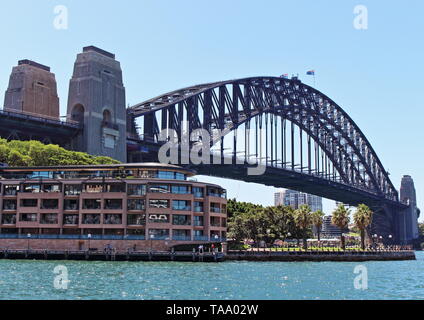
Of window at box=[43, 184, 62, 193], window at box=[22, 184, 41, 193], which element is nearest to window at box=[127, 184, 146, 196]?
window at box=[43, 184, 62, 193]

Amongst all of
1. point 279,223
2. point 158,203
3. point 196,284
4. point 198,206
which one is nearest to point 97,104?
point 158,203

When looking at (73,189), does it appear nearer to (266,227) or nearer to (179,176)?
(179,176)

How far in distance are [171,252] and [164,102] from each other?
78.3m

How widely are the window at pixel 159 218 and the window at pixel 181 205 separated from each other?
2.04 meters

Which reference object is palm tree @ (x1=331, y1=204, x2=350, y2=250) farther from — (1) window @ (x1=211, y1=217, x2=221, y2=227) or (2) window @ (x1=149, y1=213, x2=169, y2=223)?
(2) window @ (x1=149, y1=213, x2=169, y2=223)

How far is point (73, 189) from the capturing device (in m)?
109

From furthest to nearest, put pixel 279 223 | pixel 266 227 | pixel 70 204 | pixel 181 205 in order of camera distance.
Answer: pixel 279 223, pixel 266 227, pixel 70 204, pixel 181 205

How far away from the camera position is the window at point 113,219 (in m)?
106

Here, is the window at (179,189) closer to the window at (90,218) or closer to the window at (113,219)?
the window at (113,219)

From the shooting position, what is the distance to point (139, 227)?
105 m

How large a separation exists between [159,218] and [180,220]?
368cm

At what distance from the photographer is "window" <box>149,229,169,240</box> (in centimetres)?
10475
